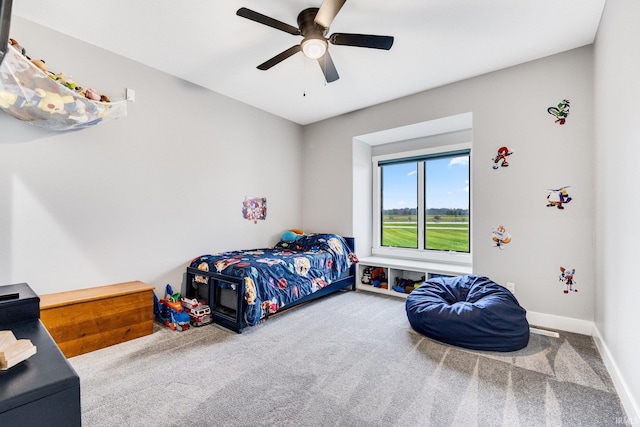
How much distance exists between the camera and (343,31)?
8.00 ft

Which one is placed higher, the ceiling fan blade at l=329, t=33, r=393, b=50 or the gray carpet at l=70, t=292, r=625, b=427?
the ceiling fan blade at l=329, t=33, r=393, b=50

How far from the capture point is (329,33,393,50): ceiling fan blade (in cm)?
207

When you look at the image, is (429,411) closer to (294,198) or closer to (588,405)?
(588,405)

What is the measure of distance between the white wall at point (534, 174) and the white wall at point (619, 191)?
0.66ft

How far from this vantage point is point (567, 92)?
2.69m

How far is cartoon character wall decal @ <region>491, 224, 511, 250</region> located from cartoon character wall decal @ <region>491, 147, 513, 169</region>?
2.05 ft

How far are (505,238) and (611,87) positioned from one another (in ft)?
4.89

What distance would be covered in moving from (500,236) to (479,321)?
1.14 meters

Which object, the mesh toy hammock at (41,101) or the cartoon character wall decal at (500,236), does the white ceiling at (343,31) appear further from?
the cartoon character wall decal at (500,236)

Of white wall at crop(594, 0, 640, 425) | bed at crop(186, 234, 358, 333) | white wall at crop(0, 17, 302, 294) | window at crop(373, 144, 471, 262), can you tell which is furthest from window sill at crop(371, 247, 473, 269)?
white wall at crop(0, 17, 302, 294)

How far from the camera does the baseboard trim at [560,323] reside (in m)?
2.59

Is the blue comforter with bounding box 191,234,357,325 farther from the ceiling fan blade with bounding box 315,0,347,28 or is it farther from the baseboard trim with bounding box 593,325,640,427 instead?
the baseboard trim with bounding box 593,325,640,427

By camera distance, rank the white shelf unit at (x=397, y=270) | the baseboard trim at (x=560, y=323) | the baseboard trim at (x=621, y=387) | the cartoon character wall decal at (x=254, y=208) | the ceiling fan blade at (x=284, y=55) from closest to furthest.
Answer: the baseboard trim at (x=621, y=387) → the ceiling fan blade at (x=284, y=55) → the baseboard trim at (x=560, y=323) → the white shelf unit at (x=397, y=270) → the cartoon character wall decal at (x=254, y=208)

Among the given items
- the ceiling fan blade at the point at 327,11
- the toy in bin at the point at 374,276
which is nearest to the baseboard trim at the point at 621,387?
the toy in bin at the point at 374,276
